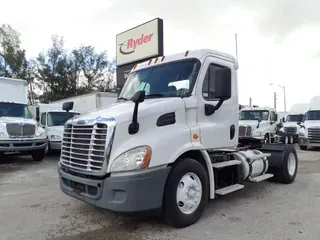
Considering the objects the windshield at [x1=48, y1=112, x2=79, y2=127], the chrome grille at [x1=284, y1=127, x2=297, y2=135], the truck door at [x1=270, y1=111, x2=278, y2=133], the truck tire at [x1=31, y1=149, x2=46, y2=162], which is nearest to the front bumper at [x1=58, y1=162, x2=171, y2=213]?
the truck tire at [x1=31, y1=149, x2=46, y2=162]

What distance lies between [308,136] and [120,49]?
40.2ft

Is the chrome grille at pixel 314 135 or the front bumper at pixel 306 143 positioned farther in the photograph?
the front bumper at pixel 306 143

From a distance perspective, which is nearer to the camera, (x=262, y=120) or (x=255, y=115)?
(x=262, y=120)

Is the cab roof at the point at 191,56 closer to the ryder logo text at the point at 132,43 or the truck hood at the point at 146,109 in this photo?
the truck hood at the point at 146,109

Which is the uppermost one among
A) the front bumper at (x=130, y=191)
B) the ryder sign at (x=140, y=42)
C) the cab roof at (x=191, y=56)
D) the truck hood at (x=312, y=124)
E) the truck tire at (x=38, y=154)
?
the ryder sign at (x=140, y=42)

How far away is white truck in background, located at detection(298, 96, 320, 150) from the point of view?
1395 cm

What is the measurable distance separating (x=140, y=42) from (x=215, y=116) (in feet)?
43.9

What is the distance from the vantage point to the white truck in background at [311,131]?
13945mm

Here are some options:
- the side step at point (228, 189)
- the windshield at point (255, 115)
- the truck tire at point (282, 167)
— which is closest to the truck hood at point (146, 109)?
the side step at point (228, 189)

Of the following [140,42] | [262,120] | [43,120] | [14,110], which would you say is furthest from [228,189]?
[140,42]

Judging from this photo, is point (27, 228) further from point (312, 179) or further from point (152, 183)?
point (312, 179)

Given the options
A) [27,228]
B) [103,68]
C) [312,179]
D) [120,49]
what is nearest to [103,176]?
[27,228]

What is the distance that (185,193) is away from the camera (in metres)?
4.03

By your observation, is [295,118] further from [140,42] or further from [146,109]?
[146,109]
